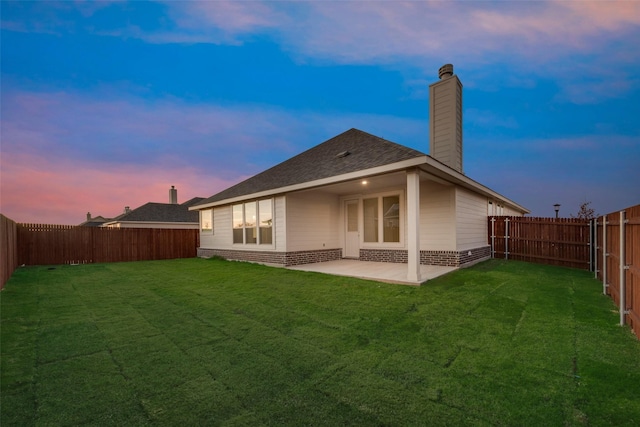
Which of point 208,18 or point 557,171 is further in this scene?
point 557,171

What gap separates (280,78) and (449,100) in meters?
14.8

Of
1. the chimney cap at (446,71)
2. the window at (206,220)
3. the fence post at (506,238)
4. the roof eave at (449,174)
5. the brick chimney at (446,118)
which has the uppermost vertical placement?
the chimney cap at (446,71)

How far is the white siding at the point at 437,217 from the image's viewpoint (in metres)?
8.64

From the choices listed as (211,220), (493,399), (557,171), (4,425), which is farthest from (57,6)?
(557,171)

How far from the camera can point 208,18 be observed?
9328 mm

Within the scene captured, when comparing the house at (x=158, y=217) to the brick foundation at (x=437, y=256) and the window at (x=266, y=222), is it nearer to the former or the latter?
the window at (x=266, y=222)

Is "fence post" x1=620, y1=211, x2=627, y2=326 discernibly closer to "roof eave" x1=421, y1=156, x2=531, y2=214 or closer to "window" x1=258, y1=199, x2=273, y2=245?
"roof eave" x1=421, y1=156, x2=531, y2=214

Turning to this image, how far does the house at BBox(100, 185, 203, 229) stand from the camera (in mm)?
23089

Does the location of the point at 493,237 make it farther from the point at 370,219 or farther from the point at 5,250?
the point at 5,250

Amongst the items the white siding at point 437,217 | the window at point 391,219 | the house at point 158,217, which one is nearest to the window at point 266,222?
the window at point 391,219

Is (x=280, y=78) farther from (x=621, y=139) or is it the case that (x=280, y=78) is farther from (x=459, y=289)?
(x=621, y=139)

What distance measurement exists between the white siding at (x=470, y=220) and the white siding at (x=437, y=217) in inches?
8.3

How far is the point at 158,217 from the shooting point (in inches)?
957

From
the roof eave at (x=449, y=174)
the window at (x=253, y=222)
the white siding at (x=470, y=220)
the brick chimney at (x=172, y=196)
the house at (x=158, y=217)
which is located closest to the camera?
the roof eave at (x=449, y=174)
